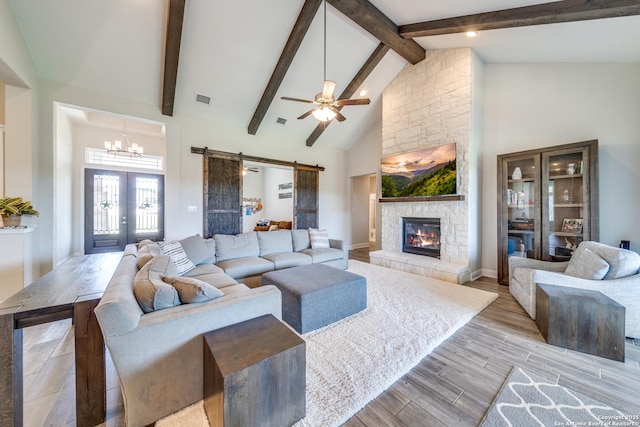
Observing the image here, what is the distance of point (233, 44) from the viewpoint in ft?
13.2

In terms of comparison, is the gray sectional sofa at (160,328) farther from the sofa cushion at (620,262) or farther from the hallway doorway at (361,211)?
the hallway doorway at (361,211)

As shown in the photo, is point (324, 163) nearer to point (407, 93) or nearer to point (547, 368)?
point (407, 93)

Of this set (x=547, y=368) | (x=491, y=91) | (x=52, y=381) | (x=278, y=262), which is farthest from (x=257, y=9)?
(x=547, y=368)

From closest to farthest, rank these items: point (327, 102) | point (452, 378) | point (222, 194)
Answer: point (452, 378) < point (327, 102) < point (222, 194)

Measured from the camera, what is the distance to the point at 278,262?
3773 millimetres

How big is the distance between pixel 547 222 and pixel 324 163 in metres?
5.20

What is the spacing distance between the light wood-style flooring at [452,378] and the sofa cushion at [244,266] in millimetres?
1560

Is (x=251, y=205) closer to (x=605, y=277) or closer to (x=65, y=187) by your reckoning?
(x=65, y=187)

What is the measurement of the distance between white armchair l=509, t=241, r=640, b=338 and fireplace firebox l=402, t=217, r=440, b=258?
1944 mm

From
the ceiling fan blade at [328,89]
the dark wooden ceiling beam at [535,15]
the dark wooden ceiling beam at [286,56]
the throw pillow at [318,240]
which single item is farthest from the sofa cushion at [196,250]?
the dark wooden ceiling beam at [535,15]

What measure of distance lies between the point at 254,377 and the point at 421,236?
4.62 m

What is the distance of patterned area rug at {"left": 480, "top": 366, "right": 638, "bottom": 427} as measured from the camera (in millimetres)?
1406

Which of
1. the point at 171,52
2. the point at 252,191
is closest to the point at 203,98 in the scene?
the point at 171,52

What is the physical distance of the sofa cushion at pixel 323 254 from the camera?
14.0ft
